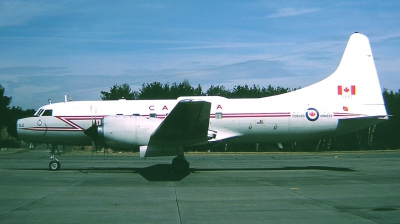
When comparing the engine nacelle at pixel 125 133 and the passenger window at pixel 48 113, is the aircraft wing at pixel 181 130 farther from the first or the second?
the passenger window at pixel 48 113

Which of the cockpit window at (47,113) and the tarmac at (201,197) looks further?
the cockpit window at (47,113)

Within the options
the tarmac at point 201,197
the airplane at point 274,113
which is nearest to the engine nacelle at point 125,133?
the airplane at point 274,113

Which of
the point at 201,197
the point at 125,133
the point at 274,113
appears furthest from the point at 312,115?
the point at 201,197

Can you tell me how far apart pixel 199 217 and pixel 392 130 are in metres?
39.9

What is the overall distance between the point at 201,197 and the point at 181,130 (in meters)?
5.24

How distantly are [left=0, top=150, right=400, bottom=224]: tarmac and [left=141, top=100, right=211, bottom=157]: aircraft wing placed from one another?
119 cm

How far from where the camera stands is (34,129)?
19.1 metres

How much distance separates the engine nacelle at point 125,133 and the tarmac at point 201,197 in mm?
1422

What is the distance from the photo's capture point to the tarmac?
8.72m

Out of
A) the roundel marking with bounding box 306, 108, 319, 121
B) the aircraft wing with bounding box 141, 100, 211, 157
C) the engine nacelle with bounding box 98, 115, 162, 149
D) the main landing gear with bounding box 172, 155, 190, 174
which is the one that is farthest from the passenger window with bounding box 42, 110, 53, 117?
the roundel marking with bounding box 306, 108, 319, 121

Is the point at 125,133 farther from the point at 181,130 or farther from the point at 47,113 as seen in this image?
the point at 47,113

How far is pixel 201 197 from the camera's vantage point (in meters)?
11.4

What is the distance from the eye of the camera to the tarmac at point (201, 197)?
8.72 m

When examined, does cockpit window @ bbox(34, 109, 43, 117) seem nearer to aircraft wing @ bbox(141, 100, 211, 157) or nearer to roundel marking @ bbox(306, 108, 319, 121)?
aircraft wing @ bbox(141, 100, 211, 157)
